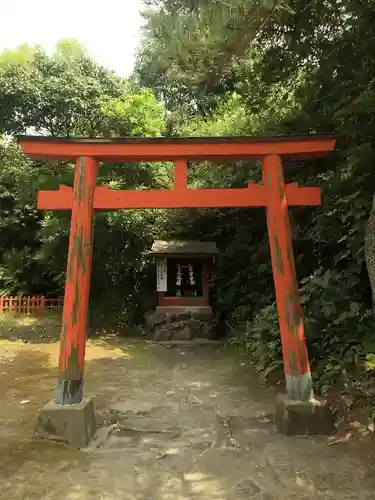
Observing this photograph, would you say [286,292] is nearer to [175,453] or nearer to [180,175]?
[180,175]

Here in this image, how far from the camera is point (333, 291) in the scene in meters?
7.04

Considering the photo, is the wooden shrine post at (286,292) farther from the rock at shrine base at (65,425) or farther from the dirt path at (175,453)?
the rock at shrine base at (65,425)

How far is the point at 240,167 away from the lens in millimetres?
11672

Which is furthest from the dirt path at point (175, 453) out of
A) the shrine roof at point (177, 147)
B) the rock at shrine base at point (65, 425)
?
the shrine roof at point (177, 147)

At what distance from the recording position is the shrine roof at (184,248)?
1253 centimetres

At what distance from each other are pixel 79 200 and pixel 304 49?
498 centimetres

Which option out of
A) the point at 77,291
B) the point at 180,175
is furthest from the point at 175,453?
the point at 180,175

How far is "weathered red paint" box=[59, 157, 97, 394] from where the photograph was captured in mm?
5047

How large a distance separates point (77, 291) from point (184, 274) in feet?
26.9

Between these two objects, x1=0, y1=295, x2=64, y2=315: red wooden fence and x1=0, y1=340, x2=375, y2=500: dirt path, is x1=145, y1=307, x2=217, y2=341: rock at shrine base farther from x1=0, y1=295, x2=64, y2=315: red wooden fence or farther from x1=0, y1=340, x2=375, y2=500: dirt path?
x1=0, y1=295, x2=64, y2=315: red wooden fence

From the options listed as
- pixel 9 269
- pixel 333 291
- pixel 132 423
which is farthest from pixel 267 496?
pixel 9 269

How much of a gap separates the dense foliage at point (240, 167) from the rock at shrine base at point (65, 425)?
3.18 m

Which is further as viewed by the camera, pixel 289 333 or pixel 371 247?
pixel 371 247

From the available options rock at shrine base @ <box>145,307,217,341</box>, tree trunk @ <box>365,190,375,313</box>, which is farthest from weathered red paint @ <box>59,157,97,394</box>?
rock at shrine base @ <box>145,307,217,341</box>
